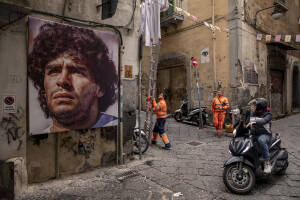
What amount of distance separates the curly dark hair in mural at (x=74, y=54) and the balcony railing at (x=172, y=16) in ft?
22.8

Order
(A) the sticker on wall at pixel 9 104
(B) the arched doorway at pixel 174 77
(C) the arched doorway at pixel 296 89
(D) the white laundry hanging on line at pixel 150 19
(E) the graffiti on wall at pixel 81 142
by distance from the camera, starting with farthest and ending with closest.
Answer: (C) the arched doorway at pixel 296 89 < (B) the arched doorway at pixel 174 77 < (D) the white laundry hanging on line at pixel 150 19 < (E) the graffiti on wall at pixel 81 142 < (A) the sticker on wall at pixel 9 104

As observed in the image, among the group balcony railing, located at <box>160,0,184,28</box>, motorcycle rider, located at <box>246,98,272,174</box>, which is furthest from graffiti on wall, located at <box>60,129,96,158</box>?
balcony railing, located at <box>160,0,184,28</box>

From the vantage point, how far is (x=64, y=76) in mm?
3799

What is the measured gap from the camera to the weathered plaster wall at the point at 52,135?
3295mm

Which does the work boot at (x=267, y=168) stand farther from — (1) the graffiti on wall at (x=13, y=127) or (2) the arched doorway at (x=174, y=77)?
(2) the arched doorway at (x=174, y=77)

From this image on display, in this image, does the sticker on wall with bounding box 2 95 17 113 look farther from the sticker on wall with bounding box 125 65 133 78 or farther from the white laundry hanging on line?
the white laundry hanging on line

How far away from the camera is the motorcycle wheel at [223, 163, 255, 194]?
10.8 ft

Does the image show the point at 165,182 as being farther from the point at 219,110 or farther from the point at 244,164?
the point at 219,110

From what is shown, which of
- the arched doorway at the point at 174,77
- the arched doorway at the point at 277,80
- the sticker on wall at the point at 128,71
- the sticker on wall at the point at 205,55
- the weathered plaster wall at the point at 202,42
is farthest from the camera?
the arched doorway at the point at 277,80

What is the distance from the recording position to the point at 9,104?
10.8ft

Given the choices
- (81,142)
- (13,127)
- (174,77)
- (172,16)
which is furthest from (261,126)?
(172,16)

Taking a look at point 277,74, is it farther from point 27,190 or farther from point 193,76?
point 27,190

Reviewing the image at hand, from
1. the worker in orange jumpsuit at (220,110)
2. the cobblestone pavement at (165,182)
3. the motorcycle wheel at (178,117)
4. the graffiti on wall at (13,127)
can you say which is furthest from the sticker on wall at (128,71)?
the motorcycle wheel at (178,117)

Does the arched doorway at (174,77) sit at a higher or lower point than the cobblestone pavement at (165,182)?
higher
